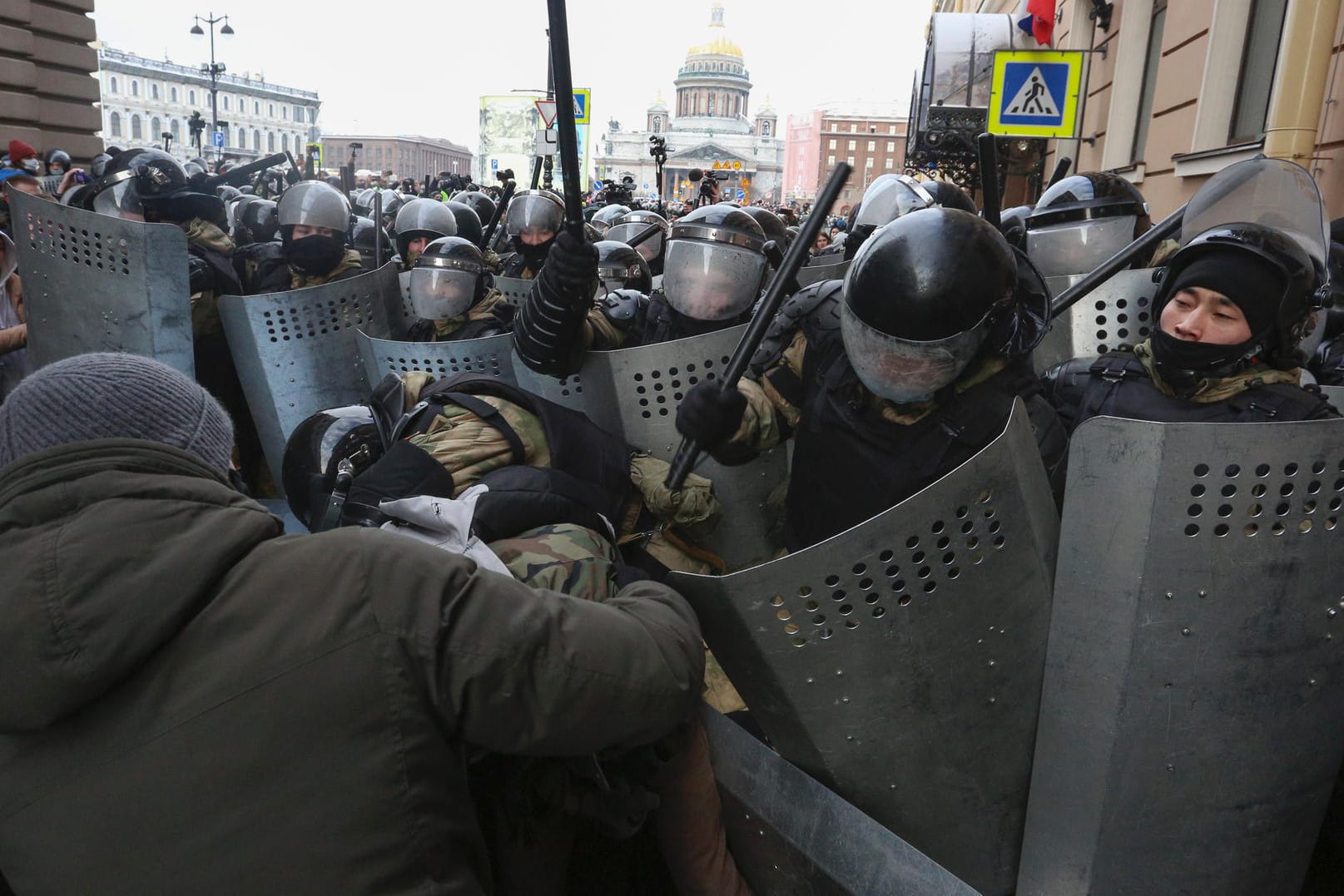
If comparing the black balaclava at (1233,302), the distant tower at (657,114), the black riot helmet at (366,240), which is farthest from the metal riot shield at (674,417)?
the distant tower at (657,114)

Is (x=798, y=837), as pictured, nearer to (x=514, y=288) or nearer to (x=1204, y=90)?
(x=514, y=288)

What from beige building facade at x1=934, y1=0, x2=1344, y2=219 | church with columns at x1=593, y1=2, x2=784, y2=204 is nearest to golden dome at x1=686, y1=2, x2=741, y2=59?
church with columns at x1=593, y1=2, x2=784, y2=204

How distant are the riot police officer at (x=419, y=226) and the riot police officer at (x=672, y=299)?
3818 millimetres

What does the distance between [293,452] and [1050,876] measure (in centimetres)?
220

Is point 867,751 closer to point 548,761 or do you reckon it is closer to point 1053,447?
point 548,761

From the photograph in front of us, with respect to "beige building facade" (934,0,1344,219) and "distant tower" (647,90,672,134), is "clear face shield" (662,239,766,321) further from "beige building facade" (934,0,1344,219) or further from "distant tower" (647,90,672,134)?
"distant tower" (647,90,672,134)

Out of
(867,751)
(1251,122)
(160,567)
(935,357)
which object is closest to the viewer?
(160,567)

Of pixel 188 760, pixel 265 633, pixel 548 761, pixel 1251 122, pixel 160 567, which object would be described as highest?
pixel 1251 122

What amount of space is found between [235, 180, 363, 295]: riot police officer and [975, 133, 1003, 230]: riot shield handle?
345cm

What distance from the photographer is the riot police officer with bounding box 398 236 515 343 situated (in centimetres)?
425

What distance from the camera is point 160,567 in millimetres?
1115

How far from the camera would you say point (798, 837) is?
187 cm

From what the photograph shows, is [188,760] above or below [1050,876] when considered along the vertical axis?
above

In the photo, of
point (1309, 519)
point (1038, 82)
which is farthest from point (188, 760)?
point (1038, 82)
